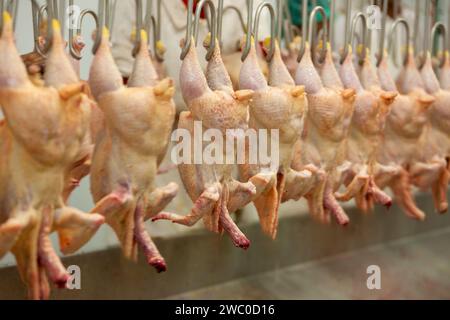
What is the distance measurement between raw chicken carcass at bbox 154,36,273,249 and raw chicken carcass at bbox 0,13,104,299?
1.02 feet

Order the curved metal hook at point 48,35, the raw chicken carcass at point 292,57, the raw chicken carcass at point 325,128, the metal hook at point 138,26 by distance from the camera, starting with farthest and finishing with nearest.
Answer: the raw chicken carcass at point 292,57 → the raw chicken carcass at point 325,128 → the metal hook at point 138,26 → the curved metal hook at point 48,35

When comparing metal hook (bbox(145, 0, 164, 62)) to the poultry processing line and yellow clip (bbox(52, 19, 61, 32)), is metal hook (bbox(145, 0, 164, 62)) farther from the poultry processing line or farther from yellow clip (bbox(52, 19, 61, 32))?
yellow clip (bbox(52, 19, 61, 32))

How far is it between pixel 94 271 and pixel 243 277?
828 millimetres

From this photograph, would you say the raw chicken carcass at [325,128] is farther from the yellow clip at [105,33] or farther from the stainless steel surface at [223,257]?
the stainless steel surface at [223,257]

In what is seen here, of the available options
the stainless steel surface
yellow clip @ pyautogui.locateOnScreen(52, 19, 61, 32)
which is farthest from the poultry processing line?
the stainless steel surface

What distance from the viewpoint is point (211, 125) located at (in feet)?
5.19

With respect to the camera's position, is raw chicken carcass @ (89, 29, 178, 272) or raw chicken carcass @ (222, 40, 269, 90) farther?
raw chicken carcass @ (222, 40, 269, 90)

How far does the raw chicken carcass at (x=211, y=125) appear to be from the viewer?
157 cm

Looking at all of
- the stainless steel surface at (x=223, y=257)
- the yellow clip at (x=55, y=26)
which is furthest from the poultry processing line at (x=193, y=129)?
the stainless steel surface at (x=223, y=257)

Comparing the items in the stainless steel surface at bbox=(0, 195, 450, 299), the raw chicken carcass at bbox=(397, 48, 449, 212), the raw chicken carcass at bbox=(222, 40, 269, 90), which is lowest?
the stainless steel surface at bbox=(0, 195, 450, 299)

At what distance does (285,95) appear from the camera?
1709mm

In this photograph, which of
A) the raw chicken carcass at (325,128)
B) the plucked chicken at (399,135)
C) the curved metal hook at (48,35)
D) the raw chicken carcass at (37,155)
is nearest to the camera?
the raw chicken carcass at (37,155)

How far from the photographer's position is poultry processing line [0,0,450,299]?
4.21 ft

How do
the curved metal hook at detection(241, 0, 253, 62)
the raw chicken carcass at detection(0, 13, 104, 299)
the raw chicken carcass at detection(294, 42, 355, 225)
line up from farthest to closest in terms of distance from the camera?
the raw chicken carcass at detection(294, 42, 355, 225), the curved metal hook at detection(241, 0, 253, 62), the raw chicken carcass at detection(0, 13, 104, 299)
